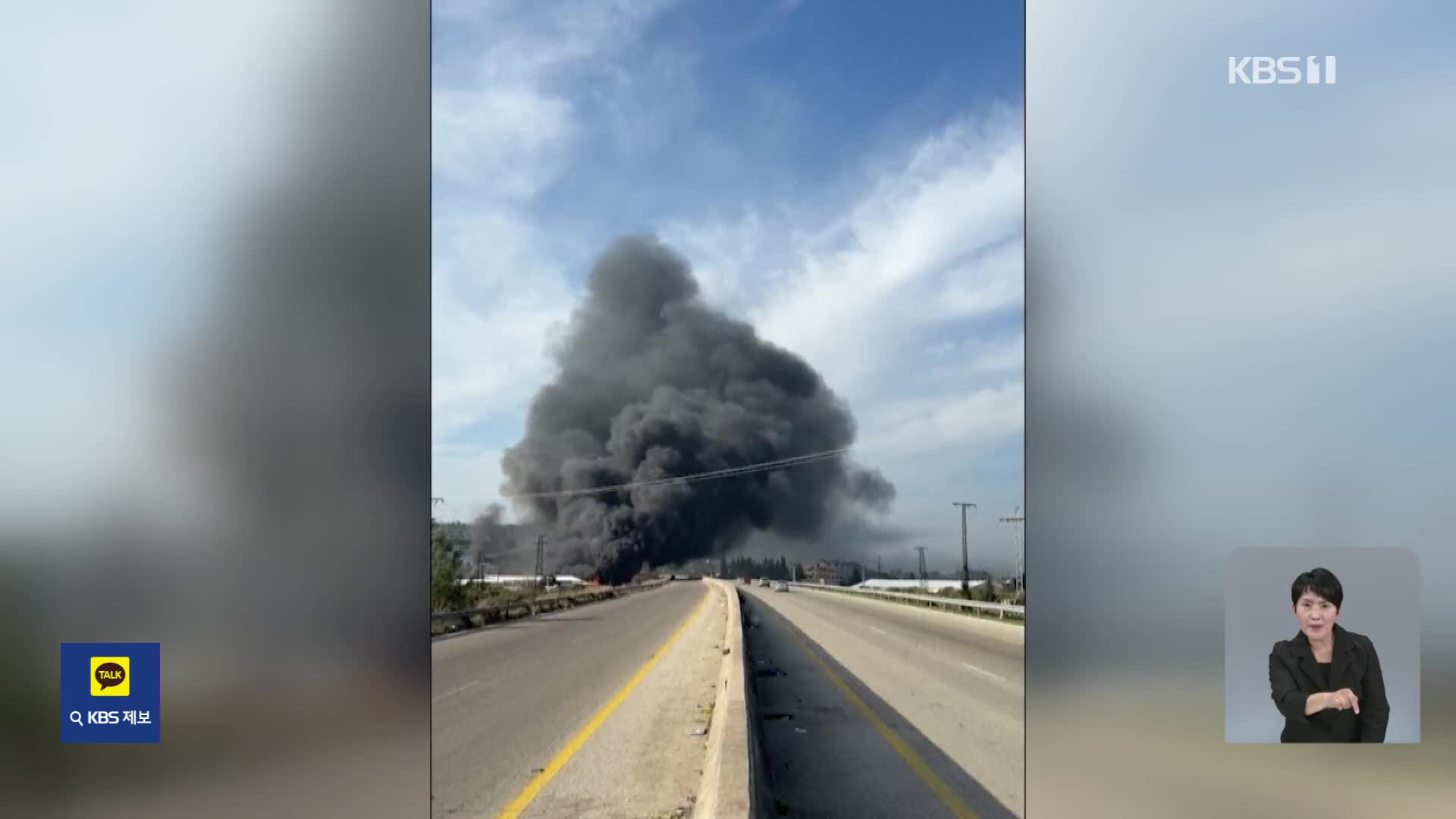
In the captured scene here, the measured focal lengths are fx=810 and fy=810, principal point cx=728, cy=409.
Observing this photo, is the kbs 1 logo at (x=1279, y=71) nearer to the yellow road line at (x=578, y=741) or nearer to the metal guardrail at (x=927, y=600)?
the metal guardrail at (x=927, y=600)

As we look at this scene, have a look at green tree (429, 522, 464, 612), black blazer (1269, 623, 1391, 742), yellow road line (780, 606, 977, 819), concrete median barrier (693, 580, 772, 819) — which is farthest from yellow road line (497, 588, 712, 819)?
black blazer (1269, 623, 1391, 742)

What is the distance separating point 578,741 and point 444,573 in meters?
0.74

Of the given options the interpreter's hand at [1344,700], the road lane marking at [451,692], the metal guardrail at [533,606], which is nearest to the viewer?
the metal guardrail at [533,606]

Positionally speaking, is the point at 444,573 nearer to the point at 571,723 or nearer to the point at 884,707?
the point at 571,723

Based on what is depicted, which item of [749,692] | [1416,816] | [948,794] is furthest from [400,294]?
[1416,816]

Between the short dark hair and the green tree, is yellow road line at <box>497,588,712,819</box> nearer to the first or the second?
the green tree

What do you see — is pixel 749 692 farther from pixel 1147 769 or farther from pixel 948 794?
pixel 1147 769

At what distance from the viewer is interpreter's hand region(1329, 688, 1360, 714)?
2527 millimetres

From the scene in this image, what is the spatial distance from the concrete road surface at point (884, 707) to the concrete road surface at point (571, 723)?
299 mm

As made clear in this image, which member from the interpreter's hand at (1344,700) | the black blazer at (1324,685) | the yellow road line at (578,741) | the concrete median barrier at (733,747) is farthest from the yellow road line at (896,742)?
the interpreter's hand at (1344,700)

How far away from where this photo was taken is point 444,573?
2590 millimetres

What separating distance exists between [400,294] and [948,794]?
99.3 inches

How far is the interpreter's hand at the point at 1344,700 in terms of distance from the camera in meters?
2.53

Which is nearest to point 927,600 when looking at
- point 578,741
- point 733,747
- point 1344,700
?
point 733,747
